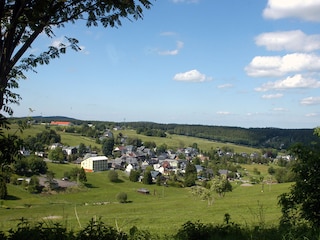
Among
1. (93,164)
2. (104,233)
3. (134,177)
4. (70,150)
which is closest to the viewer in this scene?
(104,233)

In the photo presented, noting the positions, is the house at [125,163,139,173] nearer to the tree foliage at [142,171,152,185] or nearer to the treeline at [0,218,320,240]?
the tree foliage at [142,171,152,185]

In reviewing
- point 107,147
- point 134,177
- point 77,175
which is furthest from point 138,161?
point 77,175

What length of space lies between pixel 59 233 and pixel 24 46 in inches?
130

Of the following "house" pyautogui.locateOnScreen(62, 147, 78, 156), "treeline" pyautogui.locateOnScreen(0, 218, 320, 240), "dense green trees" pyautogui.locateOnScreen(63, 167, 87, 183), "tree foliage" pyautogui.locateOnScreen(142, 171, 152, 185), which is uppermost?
"treeline" pyautogui.locateOnScreen(0, 218, 320, 240)

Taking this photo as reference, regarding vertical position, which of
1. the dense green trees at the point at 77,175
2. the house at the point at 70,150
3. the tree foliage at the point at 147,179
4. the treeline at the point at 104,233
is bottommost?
the tree foliage at the point at 147,179

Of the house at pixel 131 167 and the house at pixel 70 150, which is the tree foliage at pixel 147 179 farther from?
the house at pixel 70 150

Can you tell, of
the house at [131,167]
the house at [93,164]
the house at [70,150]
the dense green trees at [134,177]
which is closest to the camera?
the dense green trees at [134,177]

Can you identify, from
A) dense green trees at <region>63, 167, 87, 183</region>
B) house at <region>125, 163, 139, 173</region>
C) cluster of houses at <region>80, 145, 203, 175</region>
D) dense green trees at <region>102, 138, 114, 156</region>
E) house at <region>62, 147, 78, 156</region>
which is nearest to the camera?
dense green trees at <region>63, 167, 87, 183</region>

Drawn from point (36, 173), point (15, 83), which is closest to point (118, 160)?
point (36, 173)

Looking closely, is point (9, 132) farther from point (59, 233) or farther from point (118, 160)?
point (118, 160)

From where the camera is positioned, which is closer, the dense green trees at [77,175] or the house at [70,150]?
the dense green trees at [77,175]

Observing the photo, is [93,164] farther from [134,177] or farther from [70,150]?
[134,177]

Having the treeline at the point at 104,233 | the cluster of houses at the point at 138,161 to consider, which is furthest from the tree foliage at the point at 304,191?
the cluster of houses at the point at 138,161

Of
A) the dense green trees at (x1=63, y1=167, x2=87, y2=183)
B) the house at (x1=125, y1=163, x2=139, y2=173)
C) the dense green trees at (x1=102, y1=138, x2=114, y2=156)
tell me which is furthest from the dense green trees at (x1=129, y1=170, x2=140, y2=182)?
the dense green trees at (x1=102, y1=138, x2=114, y2=156)
